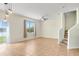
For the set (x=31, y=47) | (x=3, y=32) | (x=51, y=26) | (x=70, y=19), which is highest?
(x=70, y=19)

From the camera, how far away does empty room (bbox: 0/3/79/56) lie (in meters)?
2.81

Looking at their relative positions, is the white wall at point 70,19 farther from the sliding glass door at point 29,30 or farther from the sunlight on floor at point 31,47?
the sunlight on floor at point 31,47

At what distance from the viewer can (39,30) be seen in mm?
3225

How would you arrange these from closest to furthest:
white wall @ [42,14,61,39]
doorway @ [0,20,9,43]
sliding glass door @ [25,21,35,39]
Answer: doorway @ [0,20,9,43] < white wall @ [42,14,61,39] < sliding glass door @ [25,21,35,39]

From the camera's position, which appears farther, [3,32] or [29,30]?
[29,30]

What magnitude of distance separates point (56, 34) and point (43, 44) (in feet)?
1.56

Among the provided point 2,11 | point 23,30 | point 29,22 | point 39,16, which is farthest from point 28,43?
point 2,11

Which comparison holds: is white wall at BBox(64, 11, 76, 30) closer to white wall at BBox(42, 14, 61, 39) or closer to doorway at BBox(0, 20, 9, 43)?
white wall at BBox(42, 14, 61, 39)

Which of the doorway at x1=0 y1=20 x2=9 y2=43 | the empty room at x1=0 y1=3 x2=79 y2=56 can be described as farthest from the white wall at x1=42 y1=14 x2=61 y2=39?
the doorway at x1=0 y1=20 x2=9 y2=43

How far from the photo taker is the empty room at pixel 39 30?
9.22 feet

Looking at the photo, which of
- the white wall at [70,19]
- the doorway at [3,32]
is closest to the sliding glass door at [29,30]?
the doorway at [3,32]

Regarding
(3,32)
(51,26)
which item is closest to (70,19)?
(51,26)

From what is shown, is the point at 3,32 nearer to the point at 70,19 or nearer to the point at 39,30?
the point at 39,30

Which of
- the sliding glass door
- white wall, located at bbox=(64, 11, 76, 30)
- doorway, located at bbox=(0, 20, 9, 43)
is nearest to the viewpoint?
doorway, located at bbox=(0, 20, 9, 43)
